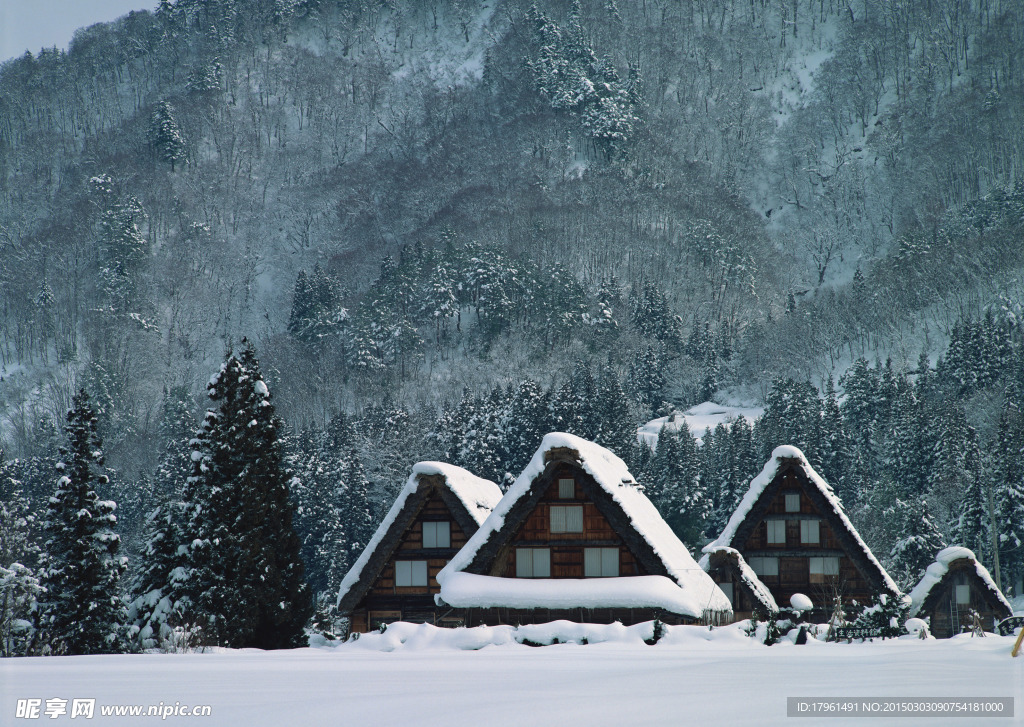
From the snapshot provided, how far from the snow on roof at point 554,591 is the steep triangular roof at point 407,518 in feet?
21.2

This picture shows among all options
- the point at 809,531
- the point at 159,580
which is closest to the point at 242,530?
the point at 159,580

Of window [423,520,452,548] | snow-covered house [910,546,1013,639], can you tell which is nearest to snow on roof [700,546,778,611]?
snow-covered house [910,546,1013,639]

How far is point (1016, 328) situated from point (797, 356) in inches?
1160

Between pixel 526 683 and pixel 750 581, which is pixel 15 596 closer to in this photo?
pixel 750 581

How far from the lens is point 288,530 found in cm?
3397

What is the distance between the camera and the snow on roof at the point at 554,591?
29969 mm

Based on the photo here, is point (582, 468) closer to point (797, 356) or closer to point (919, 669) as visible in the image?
point (919, 669)

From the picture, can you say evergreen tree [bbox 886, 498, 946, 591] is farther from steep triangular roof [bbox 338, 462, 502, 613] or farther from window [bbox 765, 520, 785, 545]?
steep triangular roof [bbox 338, 462, 502, 613]

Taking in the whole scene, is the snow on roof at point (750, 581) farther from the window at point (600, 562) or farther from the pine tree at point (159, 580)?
the pine tree at point (159, 580)

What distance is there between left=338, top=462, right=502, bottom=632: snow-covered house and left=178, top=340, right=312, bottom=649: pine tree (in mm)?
4024

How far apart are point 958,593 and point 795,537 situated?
8321mm

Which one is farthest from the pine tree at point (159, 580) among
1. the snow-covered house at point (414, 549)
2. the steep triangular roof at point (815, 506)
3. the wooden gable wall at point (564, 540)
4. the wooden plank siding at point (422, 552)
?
the steep triangular roof at point (815, 506)

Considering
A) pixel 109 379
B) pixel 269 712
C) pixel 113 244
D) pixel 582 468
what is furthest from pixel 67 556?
pixel 113 244

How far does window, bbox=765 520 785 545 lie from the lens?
4409 centimetres
